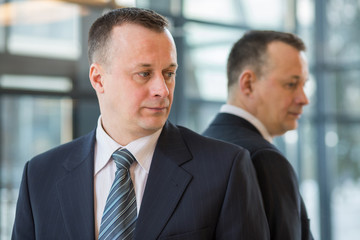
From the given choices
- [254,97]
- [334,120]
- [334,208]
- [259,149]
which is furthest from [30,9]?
[334,208]

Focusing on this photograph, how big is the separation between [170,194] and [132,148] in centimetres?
19

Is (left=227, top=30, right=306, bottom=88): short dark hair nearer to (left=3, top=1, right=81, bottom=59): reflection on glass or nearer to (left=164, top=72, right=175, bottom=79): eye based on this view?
(left=164, top=72, right=175, bottom=79): eye

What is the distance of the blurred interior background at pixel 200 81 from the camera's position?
13.3 feet

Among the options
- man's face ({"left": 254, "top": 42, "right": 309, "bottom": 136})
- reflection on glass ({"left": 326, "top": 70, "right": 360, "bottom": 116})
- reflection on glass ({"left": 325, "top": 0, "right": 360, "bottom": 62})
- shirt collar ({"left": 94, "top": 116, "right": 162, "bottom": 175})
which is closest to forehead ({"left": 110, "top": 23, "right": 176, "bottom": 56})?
shirt collar ({"left": 94, "top": 116, "right": 162, "bottom": 175})

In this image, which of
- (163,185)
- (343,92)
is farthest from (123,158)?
(343,92)

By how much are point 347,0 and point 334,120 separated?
160cm

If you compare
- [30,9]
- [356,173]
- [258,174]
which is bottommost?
[356,173]

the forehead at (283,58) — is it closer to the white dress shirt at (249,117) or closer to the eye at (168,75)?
the white dress shirt at (249,117)

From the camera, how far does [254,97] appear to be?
6.69 feet

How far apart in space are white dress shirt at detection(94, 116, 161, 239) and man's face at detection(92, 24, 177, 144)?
0.19 feet

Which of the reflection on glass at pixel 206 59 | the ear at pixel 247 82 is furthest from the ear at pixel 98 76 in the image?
the reflection on glass at pixel 206 59

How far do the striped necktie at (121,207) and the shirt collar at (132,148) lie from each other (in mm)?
26

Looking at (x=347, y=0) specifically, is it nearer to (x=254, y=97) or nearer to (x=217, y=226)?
(x=254, y=97)

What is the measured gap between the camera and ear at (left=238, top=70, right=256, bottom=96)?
2047mm
